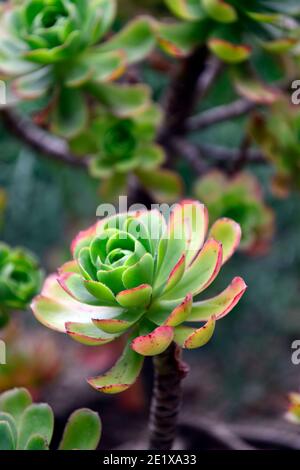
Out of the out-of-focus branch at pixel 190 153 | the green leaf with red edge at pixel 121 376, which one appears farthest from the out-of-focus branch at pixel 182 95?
the green leaf with red edge at pixel 121 376

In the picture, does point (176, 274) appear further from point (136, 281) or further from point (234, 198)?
point (234, 198)

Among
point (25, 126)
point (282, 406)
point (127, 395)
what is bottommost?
point (282, 406)

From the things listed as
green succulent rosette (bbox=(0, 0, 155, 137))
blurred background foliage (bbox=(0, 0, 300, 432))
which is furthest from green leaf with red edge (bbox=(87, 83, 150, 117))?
blurred background foliage (bbox=(0, 0, 300, 432))

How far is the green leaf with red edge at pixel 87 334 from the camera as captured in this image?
0.51 m

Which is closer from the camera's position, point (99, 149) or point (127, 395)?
point (99, 149)

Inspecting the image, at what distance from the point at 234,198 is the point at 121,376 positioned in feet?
1.32

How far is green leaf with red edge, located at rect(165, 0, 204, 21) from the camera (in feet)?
2.46

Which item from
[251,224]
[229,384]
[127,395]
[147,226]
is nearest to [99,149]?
[251,224]

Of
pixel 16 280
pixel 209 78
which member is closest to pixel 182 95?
pixel 209 78

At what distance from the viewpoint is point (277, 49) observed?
0.76 metres

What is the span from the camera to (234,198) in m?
0.88
